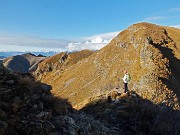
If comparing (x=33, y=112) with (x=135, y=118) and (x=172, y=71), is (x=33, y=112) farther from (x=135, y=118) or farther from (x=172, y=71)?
(x=172, y=71)

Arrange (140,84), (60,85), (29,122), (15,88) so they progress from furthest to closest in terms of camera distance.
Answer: (60,85) < (140,84) < (15,88) < (29,122)

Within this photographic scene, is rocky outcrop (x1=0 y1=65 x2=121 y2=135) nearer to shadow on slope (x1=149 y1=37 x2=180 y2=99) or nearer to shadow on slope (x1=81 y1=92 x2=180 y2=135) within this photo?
shadow on slope (x1=81 y1=92 x2=180 y2=135)

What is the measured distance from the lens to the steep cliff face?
63500mm

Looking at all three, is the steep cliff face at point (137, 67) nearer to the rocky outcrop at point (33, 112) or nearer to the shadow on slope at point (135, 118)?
the shadow on slope at point (135, 118)

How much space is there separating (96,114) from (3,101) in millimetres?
9459

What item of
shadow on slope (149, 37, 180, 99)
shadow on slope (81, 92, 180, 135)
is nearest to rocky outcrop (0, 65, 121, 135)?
shadow on slope (81, 92, 180, 135)

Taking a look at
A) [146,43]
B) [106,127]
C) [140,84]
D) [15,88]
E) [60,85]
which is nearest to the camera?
[15,88]

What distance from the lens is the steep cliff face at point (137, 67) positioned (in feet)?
208

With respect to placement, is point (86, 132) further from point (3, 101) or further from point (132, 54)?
point (132, 54)

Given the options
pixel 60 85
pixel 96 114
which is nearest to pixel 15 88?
pixel 96 114

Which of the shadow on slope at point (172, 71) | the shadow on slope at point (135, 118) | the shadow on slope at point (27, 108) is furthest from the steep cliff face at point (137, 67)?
the shadow on slope at point (27, 108)

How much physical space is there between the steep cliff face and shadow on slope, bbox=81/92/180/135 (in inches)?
1277

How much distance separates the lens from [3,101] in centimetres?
1384

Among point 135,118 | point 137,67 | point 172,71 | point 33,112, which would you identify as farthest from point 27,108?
point 172,71
